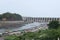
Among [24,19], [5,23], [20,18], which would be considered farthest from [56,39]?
[24,19]

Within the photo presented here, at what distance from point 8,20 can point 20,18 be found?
321 cm

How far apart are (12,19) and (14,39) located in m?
23.6

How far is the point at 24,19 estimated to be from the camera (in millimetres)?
37344

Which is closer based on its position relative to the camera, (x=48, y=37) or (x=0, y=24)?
(x=48, y=37)

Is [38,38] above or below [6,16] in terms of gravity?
above

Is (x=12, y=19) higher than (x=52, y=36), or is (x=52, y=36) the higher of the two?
(x=52, y=36)

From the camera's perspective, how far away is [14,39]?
28.5 feet

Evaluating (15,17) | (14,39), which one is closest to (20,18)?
(15,17)

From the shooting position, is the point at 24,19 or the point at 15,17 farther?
the point at 24,19

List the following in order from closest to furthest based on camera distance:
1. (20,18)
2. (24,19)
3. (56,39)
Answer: (56,39) < (20,18) < (24,19)

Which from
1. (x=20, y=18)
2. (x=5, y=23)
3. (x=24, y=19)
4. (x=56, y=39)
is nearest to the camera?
(x=56, y=39)

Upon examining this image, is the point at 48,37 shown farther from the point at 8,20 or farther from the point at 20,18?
the point at 20,18

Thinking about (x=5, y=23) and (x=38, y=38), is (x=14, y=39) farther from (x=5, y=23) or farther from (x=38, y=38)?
(x=5, y=23)

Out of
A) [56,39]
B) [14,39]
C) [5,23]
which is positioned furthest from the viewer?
[5,23]
